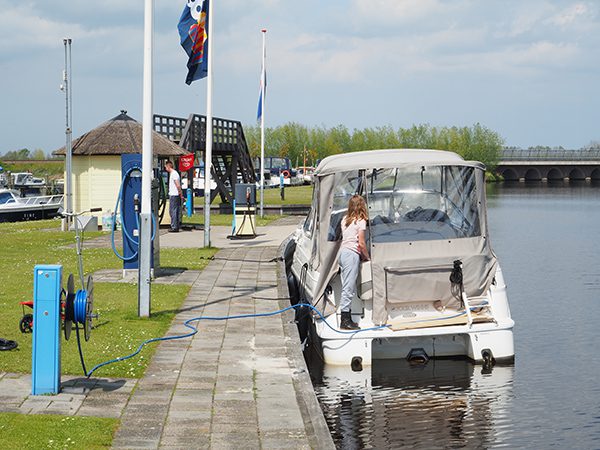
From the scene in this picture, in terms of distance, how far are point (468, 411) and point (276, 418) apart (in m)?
3.53

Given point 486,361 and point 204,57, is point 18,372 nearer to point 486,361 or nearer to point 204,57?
point 486,361

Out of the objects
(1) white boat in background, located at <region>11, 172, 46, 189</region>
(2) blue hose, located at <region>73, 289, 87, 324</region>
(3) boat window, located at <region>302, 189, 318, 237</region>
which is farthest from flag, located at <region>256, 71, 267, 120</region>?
(1) white boat in background, located at <region>11, 172, 46, 189</region>

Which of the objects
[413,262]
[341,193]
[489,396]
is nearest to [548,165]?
[341,193]

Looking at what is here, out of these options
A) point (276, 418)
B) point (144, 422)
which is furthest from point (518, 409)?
point (144, 422)

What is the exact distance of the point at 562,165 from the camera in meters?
147

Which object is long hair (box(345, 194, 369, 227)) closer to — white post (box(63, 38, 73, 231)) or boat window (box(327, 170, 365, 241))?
boat window (box(327, 170, 365, 241))

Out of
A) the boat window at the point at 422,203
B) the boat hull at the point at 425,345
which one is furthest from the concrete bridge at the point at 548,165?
the boat hull at the point at 425,345

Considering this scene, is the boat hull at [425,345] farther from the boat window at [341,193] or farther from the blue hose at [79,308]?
the blue hose at [79,308]

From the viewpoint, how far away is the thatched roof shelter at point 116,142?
32.3 metres

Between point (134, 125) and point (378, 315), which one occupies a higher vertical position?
point (134, 125)

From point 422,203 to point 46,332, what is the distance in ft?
24.6

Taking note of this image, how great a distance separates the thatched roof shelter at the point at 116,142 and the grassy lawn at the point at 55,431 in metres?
24.1

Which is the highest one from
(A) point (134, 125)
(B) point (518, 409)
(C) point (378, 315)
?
(A) point (134, 125)

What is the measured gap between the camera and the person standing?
2895 cm
